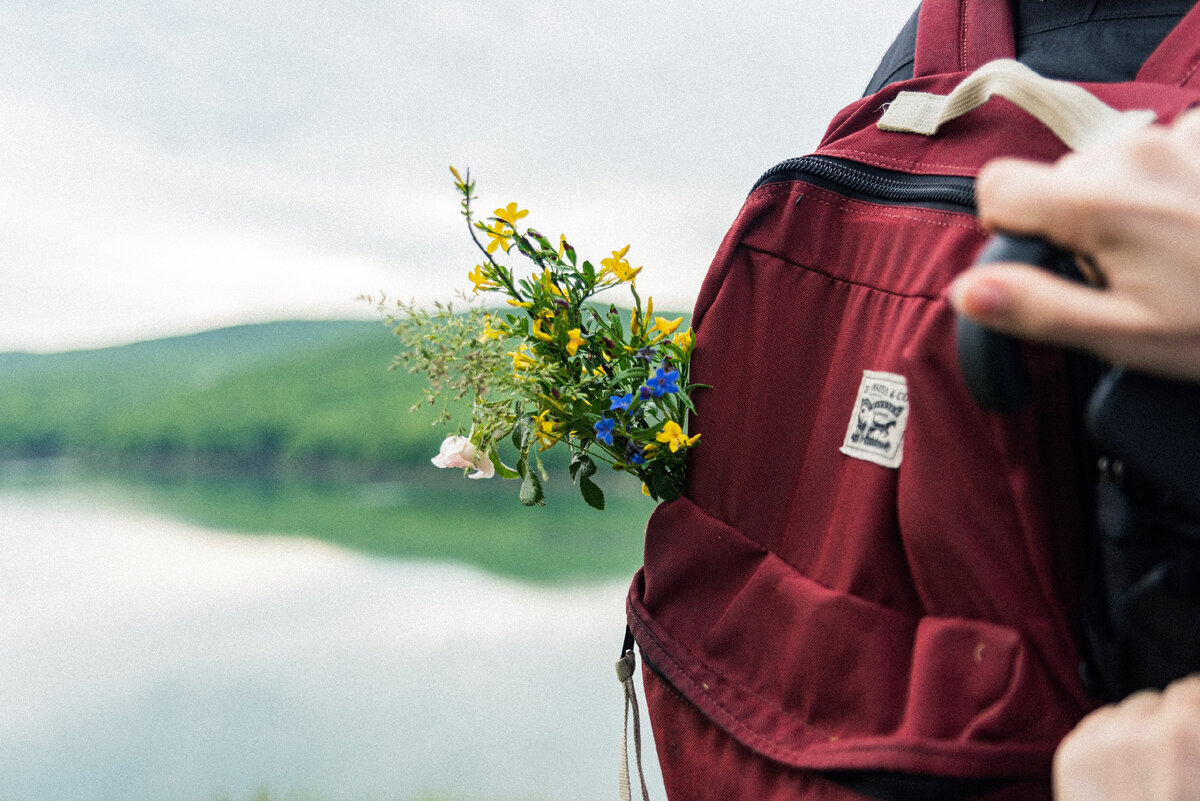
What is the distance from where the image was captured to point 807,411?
1.64 feet

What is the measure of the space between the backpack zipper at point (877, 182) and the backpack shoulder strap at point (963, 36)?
0.10 m

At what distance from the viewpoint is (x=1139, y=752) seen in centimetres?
31

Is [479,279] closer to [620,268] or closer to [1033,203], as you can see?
[620,268]

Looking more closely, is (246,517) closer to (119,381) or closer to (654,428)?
(119,381)

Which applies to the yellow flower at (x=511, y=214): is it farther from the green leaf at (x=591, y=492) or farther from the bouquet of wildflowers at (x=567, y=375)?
the green leaf at (x=591, y=492)

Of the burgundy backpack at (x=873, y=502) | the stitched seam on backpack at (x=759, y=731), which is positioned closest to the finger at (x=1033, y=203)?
the burgundy backpack at (x=873, y=502)

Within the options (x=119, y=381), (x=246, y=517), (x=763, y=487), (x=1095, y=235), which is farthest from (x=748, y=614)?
(x=119, y=381)

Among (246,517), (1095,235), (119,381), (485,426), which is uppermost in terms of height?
(1095,235)

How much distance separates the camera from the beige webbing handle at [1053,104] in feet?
1.14

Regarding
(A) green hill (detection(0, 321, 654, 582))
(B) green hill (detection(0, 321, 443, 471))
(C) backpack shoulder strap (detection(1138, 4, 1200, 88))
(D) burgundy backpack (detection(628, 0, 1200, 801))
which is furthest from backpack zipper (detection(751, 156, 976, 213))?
(B) green hill (detection(0, 321, 443, 471))

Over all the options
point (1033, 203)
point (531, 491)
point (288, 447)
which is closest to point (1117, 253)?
point (1033, 203)

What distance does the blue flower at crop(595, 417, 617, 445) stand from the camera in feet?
1.71

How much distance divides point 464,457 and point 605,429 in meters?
0.12

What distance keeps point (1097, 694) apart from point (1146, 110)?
261 mm
